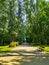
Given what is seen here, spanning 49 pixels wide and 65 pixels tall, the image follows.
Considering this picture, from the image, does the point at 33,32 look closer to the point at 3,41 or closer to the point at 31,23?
the point at 31,23

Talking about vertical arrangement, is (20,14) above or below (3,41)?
above

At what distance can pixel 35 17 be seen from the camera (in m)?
60.8

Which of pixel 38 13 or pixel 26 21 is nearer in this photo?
pixel 38 13

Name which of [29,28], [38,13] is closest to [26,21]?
[29,28]

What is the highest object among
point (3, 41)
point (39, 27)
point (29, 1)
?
point (29, 1)

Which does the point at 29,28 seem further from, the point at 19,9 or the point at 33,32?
the point at 19,9

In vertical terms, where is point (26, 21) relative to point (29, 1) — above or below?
below

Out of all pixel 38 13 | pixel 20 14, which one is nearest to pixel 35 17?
pixel 38 13

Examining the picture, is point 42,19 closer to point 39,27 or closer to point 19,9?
point 39,27

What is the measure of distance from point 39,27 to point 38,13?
5.39 metres

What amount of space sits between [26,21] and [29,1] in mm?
8217

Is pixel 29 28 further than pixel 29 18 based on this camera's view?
Yes

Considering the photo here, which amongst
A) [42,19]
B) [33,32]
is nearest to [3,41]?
[33,32]

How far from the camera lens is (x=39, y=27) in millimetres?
63219
